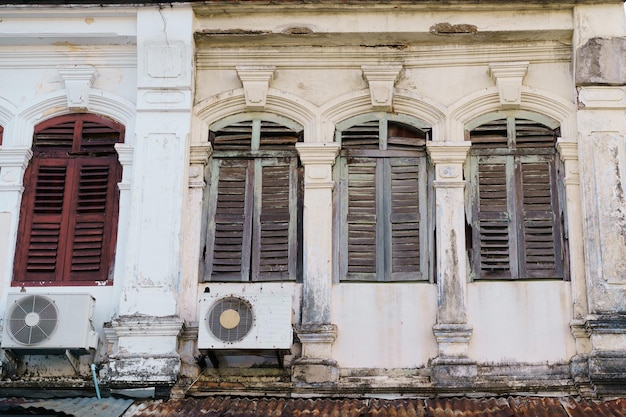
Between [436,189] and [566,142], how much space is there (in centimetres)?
121

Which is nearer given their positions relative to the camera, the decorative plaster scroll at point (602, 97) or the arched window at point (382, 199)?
the arched window at point (382, 199)

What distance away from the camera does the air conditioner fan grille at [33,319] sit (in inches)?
380

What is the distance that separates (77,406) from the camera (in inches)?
363

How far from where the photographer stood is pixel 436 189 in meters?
10.3

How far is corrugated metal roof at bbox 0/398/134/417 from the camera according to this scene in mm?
8930

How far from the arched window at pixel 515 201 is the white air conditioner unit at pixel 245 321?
1761mm

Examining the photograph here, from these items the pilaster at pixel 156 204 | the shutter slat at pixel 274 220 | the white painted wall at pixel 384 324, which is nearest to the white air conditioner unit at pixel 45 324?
the pilaster at pixel 156 204

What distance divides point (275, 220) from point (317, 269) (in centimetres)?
65

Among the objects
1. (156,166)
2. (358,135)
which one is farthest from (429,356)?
(156,166)

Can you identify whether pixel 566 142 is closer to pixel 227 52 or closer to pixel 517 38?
pixel 517 38

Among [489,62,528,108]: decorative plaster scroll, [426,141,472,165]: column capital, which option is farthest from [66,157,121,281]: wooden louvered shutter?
[489,62,528,108]: decorative plaster scroll

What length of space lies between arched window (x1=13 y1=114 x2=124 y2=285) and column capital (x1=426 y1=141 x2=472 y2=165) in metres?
2.80

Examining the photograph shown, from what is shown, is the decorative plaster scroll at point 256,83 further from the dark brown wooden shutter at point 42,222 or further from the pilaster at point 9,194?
the pilaster at point 9,194

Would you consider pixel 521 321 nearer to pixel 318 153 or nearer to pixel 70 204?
pixel 318 153
